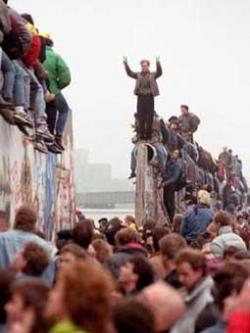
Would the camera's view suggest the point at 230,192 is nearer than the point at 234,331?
No

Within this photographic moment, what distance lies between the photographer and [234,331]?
5.29m

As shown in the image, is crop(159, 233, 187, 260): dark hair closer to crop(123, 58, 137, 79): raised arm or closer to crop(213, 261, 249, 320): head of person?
crop(213, 261, 249, 320): head of person

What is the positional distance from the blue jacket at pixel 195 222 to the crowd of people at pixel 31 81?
8.84 feet

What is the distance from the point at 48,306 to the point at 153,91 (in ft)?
61.3

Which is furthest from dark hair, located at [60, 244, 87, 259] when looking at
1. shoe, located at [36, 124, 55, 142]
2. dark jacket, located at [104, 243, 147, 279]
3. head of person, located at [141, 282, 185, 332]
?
shoe, located at [36, 124, 55, 142]

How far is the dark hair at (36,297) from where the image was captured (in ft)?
16.6

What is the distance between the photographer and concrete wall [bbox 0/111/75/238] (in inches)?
534

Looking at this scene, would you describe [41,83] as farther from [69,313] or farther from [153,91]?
[69,313]

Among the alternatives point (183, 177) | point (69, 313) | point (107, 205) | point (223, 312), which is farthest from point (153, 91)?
point (107, 205)

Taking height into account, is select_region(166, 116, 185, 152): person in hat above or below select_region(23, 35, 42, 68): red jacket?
above

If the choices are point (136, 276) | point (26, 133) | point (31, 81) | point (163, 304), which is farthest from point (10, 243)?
point (31, 81)

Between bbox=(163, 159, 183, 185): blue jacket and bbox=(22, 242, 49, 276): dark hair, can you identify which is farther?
bbox=(163, 159, 183, 185): blue jacket

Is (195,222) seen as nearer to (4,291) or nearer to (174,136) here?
(4,291)

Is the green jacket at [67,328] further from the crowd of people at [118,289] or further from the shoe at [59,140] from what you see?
the shoe at [59,140]
